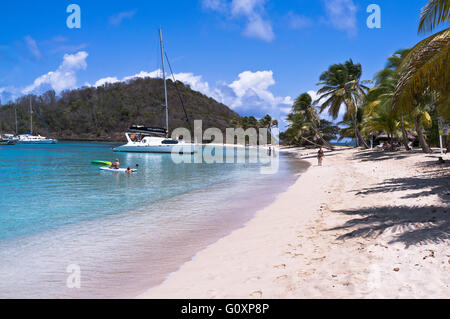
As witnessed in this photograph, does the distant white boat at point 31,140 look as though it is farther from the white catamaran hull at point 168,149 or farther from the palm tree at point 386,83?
the palm tree at point 386,83

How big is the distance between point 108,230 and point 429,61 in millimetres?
8346

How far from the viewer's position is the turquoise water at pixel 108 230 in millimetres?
4922

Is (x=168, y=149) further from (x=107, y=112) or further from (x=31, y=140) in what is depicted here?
(x=107, y=112)

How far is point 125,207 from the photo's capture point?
1064 cm

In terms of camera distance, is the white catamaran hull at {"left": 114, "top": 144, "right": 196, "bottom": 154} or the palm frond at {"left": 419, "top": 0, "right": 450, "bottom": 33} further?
the white catamaran hull at {"left": 114, "top": 144, "right": 196, "bottom": 154}

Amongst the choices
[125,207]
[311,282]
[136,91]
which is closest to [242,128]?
[136,91]

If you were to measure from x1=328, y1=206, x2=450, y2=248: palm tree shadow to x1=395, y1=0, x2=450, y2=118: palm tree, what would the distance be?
2449 millimetres

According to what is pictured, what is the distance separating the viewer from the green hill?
115688 millimetres

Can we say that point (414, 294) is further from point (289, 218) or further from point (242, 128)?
point (242, 128)

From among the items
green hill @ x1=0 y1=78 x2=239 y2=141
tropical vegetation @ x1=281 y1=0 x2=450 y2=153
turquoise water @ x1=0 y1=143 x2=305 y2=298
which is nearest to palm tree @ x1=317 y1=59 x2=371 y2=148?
tropical vegetation @ x1=281 y1=0 x2=450 y2=153

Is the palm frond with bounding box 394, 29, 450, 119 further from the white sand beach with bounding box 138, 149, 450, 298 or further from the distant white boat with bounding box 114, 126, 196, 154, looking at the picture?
the distant white boat with bounding box 114, 126, 196, 154

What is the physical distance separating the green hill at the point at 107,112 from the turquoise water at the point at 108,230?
95.6 meters

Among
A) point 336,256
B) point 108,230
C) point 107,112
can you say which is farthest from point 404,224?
point 107,112

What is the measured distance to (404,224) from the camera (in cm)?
563
